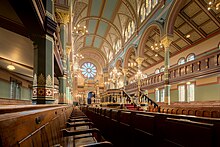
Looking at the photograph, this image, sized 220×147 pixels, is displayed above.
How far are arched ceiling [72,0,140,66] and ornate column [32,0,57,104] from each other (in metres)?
11.6

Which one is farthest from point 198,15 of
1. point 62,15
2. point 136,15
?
point 62,15

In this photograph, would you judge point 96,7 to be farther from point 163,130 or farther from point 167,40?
point 163,130

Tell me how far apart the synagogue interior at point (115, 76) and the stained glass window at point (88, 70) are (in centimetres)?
791

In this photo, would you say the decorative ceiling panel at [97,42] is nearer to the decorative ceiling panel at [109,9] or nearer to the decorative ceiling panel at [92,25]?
the decorative ceiling panel at [92,25]

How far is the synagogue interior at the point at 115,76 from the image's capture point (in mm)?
1276

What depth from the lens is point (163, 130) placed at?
161cm

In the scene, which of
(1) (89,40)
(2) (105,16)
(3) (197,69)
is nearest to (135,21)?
(2) (105,16)

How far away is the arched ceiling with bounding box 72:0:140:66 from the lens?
1587cm

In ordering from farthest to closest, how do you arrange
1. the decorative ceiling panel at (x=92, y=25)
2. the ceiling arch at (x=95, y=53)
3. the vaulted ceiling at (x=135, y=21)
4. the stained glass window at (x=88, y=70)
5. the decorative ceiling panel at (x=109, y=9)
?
the stained glass window at (x=88, y=70)
the ceiling arch at (x=95, y=53)
the decorative ceiling panel at (x=92, y=25)
the decorative ceiling panel at (x=109, y=9)
the vaulted ceiling at (x=135, y=21)

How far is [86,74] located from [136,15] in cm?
2027

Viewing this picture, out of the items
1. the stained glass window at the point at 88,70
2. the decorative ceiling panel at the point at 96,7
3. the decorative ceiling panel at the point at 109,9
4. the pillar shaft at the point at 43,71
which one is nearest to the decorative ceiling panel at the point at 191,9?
the decorative ceiling panel at the point at 109,9

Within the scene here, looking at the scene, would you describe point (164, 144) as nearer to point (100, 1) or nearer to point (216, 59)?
point (216, 59)

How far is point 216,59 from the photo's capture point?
8.02 meters

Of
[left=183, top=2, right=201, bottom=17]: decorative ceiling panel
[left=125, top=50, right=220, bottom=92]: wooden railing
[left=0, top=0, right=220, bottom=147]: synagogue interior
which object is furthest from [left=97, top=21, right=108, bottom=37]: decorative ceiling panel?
[left=183, top=2, right=201, bottom=17]: decorative ceiling panel
